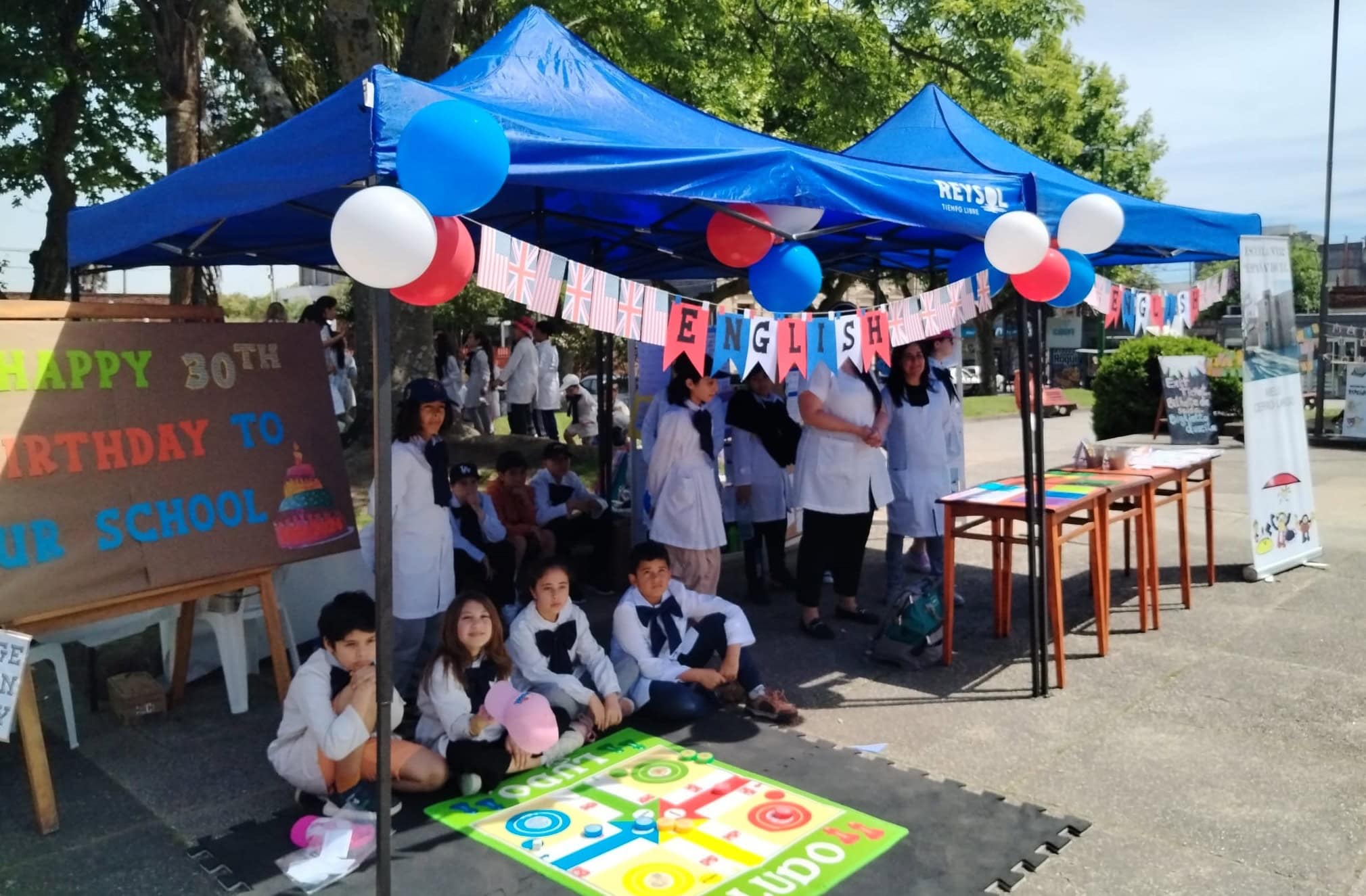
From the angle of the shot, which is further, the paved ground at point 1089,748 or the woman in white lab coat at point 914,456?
the woman in white lab coat at point 914,456

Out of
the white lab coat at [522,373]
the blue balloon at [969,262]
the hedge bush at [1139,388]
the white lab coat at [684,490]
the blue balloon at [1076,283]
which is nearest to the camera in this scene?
the blue balloon at [1076,283]

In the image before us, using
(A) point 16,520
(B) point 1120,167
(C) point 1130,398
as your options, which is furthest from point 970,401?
(A) point 16,520

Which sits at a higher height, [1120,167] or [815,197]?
[1120,167]

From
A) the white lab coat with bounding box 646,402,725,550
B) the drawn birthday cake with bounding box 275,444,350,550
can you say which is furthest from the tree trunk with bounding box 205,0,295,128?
the white lab coat with bounding box 646,402,725,550

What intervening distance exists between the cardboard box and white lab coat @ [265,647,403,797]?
1.31m

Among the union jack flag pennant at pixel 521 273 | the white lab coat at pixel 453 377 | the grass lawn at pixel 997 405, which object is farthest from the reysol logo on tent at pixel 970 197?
the grass lawn at pixel 997 405

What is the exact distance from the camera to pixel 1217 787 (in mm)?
3717

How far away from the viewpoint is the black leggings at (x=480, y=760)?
3.60 m

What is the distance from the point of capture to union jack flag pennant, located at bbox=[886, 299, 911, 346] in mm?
4328

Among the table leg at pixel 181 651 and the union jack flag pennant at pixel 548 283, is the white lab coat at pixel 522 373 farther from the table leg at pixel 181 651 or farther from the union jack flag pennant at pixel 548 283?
the union jack flag pennant at pixel 548 283

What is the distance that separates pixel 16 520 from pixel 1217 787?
177 inches

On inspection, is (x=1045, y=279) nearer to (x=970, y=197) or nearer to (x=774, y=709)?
(x=970, y=197)

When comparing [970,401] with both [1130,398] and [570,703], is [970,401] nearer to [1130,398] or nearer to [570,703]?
[1130,398]

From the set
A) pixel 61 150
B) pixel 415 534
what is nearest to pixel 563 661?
pixel 415 534
